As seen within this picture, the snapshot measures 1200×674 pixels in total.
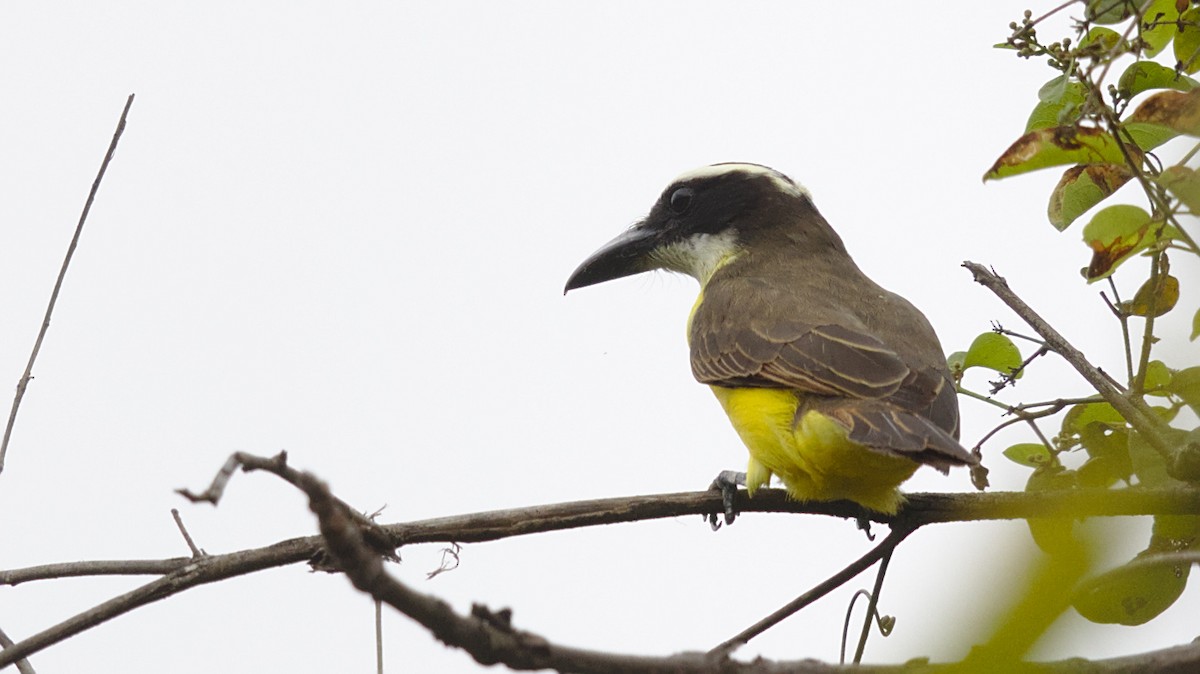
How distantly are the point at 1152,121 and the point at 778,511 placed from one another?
54.7 inches

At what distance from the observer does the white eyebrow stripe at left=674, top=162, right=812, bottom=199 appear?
4.97m

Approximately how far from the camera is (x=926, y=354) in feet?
11.7

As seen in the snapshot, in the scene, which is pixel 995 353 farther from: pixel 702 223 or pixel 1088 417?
pixel 702 223

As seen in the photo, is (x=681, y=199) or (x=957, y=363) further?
(x=681, y=199)

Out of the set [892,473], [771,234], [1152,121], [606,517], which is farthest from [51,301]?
[771,234]

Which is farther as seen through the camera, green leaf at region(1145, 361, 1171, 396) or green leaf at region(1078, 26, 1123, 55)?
green leaf at region(1145, 361, 1171, 396)

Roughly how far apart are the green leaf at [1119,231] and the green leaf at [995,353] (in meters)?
0.56

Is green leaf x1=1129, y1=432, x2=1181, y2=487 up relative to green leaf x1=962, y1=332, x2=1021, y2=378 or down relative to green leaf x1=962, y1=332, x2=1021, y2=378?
down

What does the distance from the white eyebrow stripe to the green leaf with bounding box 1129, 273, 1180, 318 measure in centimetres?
226

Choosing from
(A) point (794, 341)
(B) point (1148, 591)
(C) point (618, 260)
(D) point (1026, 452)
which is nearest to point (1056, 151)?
(D) point (1026, 452)

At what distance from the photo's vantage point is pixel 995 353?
120 inches

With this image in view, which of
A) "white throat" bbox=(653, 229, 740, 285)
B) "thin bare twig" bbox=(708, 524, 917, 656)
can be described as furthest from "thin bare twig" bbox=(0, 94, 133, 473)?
"white throat" bbox=(653, 229, 740, 285)

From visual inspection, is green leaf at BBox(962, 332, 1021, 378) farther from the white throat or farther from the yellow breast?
the white throat

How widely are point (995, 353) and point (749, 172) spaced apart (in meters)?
2.07
